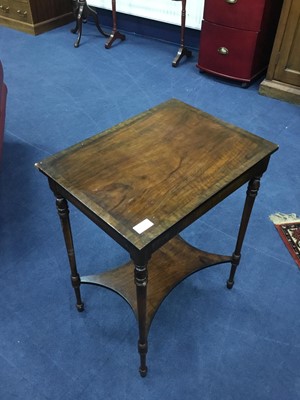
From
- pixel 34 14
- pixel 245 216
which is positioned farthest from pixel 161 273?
pixel 34 14

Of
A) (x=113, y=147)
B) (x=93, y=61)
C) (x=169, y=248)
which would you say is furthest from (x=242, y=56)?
(x=113, y=147)

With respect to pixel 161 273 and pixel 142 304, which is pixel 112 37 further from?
pixel 142 304

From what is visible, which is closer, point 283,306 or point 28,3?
point 283,306

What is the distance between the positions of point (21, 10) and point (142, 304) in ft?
12.2

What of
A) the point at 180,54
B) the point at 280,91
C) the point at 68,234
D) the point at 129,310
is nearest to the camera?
the point at 68,234

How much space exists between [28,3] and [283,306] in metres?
3.61

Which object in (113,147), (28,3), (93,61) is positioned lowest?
(93,61)

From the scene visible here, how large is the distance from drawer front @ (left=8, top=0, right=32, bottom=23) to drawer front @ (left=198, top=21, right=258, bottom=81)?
6.32ft

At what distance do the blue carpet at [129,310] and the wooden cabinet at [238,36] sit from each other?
Result: 0.49m

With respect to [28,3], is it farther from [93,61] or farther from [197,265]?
[197,265]

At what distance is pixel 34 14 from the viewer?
367 cm

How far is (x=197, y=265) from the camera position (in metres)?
1.46

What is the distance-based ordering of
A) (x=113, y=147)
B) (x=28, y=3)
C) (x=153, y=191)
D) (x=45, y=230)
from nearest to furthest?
(x=153, y=191) < (x=113, y=147) < (x=45, y=230) < (x=28, y=3)

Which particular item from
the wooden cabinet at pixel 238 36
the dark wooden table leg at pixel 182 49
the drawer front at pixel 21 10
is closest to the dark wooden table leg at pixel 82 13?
the drawer front at pixel 21 10
